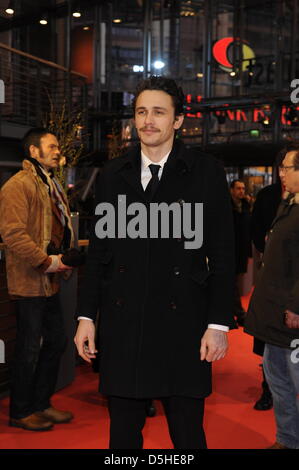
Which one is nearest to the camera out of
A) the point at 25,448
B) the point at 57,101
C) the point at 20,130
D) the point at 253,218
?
the point at 25,448

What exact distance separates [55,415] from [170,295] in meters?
1.89

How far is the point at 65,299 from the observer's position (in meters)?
4.09

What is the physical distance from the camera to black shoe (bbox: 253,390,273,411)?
12.5 feet

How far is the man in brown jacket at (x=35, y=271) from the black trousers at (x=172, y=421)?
138 cm

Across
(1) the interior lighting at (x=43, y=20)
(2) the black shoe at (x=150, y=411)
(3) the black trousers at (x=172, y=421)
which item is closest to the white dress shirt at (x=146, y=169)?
(3) the black trousers at (x=172, y=421)

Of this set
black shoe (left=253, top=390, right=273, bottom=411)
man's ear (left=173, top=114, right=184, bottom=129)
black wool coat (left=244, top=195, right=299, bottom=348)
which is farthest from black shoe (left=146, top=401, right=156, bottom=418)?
man's ear (left=173, top=114, right=184, bottom=129)

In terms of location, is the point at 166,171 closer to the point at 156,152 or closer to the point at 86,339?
the point at 156,152

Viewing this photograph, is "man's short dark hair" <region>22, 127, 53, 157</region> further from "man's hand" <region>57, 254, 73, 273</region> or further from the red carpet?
the red carpet

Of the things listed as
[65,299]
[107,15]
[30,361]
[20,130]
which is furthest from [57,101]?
[30,361]

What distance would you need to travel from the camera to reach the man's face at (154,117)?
1983 mm

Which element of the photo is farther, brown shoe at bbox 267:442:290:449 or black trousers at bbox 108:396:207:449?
brown shoe at bbox 267:442:290:449
